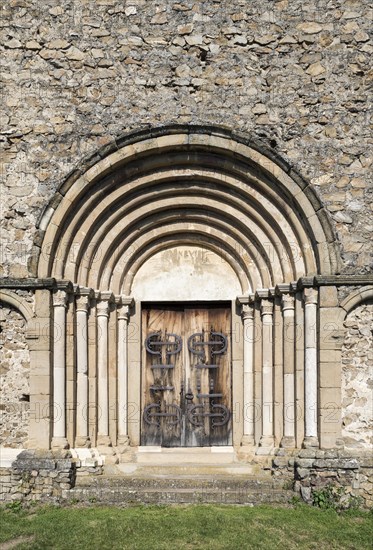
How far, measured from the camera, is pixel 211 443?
9266 mm

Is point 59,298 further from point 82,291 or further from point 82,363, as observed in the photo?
point 82,363

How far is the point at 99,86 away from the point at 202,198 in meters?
2.11

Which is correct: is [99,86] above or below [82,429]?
above

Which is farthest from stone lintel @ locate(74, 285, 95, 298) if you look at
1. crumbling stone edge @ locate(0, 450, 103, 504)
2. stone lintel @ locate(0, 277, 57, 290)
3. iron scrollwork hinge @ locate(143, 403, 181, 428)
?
crumbling stone edge @ locate(0, 450, 103, 504)

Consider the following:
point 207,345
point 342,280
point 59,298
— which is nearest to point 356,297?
point 342,280

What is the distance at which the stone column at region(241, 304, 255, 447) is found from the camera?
29.9 ft

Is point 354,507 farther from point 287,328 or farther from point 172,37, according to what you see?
point 172,37

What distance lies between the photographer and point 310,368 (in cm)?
835

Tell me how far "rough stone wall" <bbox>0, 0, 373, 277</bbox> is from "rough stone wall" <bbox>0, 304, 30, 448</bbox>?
2.59ft

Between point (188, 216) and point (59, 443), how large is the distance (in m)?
3.65

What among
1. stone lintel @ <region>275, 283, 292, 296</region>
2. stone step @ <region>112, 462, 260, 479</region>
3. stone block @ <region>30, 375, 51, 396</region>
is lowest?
stone step @ <region>112, 462, 260, 479</region>

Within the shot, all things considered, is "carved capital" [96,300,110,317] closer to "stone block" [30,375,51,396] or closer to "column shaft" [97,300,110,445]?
"column shaft" [97,300,110,445]

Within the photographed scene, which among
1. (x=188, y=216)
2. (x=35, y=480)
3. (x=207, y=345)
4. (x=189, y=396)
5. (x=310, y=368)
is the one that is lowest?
(x=35, y=480)

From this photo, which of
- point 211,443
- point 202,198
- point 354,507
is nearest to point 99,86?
point 202,198
